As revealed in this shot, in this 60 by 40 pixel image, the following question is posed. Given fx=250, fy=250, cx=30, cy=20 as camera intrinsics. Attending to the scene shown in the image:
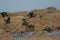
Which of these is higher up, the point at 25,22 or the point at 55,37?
the point at 55,37

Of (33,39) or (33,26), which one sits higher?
(33,39)

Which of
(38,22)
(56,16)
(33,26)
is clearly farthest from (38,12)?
(33,26)

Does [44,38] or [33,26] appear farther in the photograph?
[33,26]

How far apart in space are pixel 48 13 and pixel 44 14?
3.93 ft

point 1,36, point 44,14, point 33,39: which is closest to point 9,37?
point 1,36

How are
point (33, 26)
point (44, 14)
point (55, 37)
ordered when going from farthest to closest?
point (44, 14)
point (33, 26)
point (55, 37)

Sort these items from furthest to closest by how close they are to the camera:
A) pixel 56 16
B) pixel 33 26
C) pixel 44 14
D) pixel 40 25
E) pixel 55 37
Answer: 1. pixel 44 14
2. pixel 56 16
3. pixel 40 25
4. pixel 33 26
5. pixel 55 37

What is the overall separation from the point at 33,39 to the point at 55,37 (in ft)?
3.56

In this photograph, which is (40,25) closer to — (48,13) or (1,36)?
(48,13)

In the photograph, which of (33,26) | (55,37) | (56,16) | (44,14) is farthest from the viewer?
(44,14)

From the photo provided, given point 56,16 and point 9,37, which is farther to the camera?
point 56,16

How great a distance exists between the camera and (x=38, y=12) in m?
49.6

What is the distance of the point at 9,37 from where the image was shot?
39.1 ft

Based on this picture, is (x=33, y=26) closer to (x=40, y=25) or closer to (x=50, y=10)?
(x=40, y=25)
